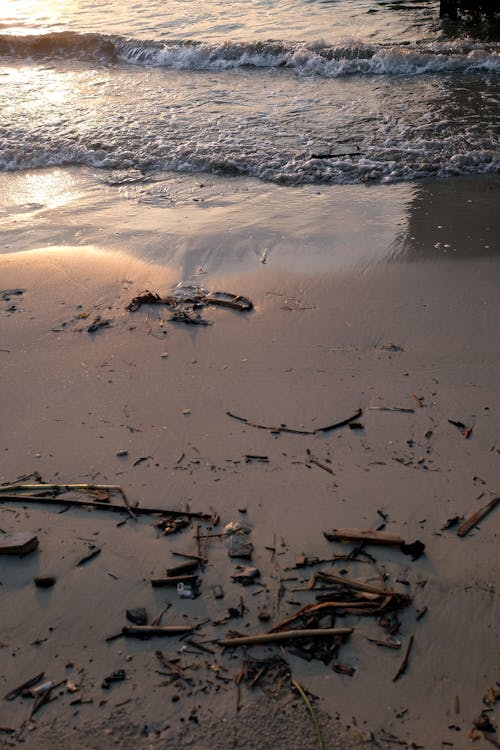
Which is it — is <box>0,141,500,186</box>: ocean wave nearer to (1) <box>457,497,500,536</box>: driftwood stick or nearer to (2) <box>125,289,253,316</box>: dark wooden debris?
(2) <box>125,289,253,316</box>: dark wooden debris

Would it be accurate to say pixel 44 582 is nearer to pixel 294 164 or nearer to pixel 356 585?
pixel 356 585

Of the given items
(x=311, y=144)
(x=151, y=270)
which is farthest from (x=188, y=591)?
(x=311, y=144)

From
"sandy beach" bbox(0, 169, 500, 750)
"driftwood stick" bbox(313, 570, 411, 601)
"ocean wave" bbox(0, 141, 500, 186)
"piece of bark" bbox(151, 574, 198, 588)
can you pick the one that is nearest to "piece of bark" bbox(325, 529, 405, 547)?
"sandy beach" bbox(0, 169, 500, 750)

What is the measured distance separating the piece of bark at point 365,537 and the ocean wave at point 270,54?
28.1 feet

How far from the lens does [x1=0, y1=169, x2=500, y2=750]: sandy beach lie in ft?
6.66

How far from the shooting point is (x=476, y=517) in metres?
2.60

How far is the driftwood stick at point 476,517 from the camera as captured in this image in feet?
8.35

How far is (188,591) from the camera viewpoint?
2.37 metres

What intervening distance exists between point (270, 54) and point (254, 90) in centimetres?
188

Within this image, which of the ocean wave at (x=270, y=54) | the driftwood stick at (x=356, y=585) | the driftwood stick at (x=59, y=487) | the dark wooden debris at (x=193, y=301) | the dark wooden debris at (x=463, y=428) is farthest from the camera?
the ocean wave at (x=270, y=54)

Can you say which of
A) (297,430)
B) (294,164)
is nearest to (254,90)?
(294,164)

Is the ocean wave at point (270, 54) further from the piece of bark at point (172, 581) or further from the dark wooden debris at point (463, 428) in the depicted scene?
the piece of bark at point (172, 581)

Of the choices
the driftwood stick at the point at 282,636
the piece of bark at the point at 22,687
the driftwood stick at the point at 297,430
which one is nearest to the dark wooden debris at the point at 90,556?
the piece of bark at the point at 22,687

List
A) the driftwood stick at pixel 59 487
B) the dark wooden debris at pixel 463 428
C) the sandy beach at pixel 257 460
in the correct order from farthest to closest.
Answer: the dark wooden debris at pixel 463 428, the driftwood stick at pixel 59 487, the sandy beach at pixel 257 460
